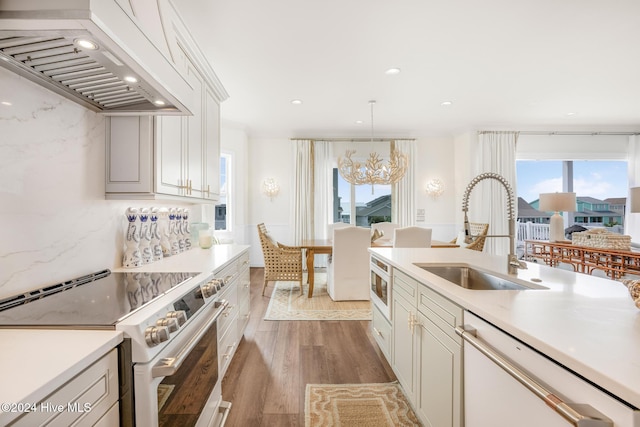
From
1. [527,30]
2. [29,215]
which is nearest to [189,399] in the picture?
[29,215]

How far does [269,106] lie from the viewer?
4734 millimetres

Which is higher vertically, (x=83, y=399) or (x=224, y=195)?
(x=224, y=195)

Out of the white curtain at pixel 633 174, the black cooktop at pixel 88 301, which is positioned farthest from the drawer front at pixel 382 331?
the white curtain at pixel 633 174

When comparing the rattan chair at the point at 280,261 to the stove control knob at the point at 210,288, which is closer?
the stove control knob at the point at 210,288

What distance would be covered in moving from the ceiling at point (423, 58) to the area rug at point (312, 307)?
2868 mm

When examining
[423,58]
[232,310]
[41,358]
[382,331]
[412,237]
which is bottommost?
[382,331]

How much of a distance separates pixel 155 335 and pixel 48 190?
977mm

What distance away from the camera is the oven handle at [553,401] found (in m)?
0.61

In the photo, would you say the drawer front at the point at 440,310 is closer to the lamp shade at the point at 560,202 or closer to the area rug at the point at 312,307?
the area rug at the point at 312,307

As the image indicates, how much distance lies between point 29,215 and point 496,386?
1921 millimetres

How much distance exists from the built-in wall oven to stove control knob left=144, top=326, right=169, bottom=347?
1.50m

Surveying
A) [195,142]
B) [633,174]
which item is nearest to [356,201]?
[195,142]

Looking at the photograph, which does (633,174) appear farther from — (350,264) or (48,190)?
(48,190)

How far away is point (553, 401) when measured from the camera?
68 centimetres
